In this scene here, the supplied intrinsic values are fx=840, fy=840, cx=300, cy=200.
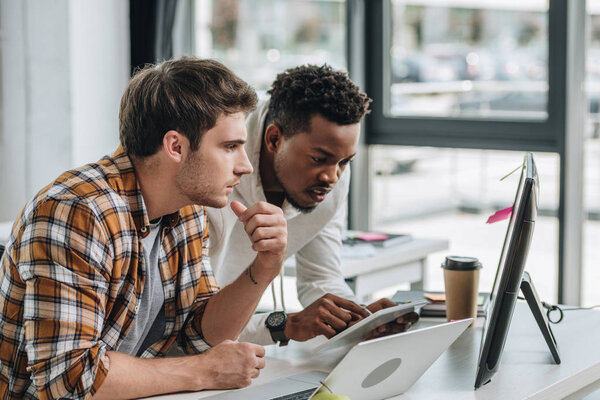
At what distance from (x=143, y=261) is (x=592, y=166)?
2.75m

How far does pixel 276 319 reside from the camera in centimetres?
180

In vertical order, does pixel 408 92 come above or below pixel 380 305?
above

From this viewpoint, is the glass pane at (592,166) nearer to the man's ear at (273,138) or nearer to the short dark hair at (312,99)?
the short dark hair at (312,99)

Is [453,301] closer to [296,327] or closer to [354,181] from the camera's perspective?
[296,327]

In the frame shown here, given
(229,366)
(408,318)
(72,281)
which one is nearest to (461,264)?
(408,318)

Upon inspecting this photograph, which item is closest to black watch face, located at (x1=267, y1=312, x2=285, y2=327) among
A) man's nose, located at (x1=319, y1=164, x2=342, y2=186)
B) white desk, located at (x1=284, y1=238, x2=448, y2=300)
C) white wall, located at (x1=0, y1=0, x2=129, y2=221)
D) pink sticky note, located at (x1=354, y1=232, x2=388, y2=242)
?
man's nose, located at (x1=319, y1=164, x2=342, y2=186)

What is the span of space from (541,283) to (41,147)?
8.46 ft

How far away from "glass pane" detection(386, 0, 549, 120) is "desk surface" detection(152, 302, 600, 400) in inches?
85.0

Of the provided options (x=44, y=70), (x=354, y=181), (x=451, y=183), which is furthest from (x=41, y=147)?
(x=451, y=183)

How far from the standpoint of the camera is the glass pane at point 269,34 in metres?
4.43

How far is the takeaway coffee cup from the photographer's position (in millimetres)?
1907

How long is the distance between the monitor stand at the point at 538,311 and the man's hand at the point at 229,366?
0.54 m

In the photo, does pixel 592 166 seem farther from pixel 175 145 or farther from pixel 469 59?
pixel 175 145

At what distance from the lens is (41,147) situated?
4.32m
